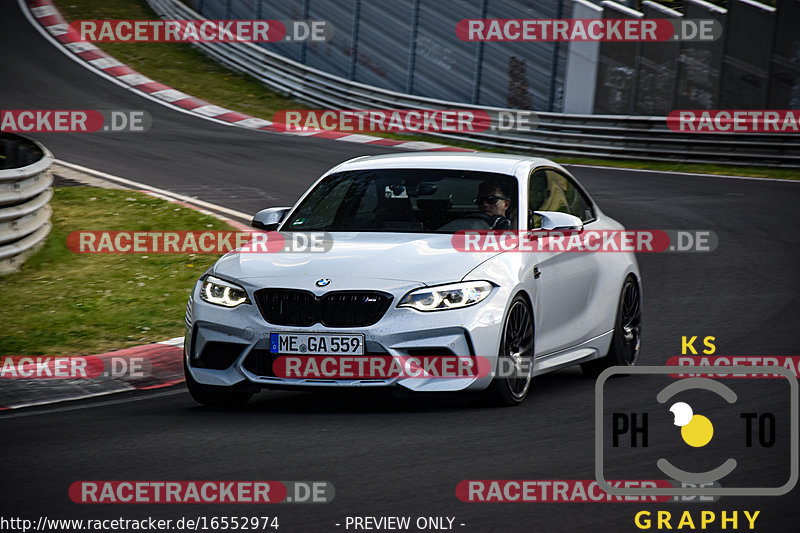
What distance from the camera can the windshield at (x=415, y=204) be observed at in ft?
26.5

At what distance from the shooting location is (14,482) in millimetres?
5609

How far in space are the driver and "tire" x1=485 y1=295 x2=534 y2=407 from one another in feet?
2.17

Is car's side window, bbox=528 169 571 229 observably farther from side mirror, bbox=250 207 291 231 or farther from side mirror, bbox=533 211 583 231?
side mirror, bbox=250 207 291 231

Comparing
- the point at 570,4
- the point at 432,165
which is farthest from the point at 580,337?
the point at 570,4

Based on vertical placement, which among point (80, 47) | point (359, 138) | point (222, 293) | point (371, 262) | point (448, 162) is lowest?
point (359, 138)

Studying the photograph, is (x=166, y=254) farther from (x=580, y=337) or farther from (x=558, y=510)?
(x=558, y=510)

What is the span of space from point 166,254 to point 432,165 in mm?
5892

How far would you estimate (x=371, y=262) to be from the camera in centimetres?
729

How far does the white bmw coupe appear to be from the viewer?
23.1 feet

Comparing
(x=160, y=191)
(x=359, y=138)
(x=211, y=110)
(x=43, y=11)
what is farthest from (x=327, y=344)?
(x=43, y=11)

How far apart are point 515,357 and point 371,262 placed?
3.26ft

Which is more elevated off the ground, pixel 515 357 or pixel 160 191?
pixel 515 357

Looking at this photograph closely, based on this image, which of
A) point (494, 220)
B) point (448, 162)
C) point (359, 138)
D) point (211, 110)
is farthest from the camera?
point (211, 110)

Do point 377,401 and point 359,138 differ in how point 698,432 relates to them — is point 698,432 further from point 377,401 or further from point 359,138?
point 359,138
